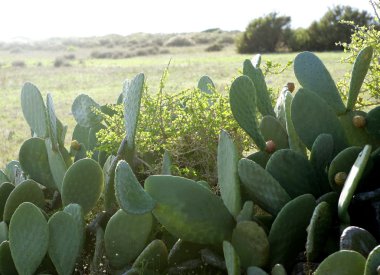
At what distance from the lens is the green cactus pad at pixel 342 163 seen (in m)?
3.01

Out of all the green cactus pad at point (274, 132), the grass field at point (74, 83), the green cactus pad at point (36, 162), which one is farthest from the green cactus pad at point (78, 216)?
the grass field at point (74, 83)

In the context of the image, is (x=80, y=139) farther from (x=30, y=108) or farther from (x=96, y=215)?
(x=96, y=215)

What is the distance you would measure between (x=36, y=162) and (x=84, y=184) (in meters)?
0.83

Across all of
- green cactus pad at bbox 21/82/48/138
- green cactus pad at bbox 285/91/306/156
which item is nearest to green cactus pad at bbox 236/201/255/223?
green cactus pad at bbox 285/91/306/156

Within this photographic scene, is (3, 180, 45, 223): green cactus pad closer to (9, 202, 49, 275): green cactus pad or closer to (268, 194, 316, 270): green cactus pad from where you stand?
(9, 202, 49, 275): green cactus pad

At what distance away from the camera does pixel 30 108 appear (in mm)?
4336

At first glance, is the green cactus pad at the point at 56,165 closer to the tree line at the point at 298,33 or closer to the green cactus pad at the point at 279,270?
the green cactus pad at the point at 279,270

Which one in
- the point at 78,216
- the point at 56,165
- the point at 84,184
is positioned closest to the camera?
the point at 78,216

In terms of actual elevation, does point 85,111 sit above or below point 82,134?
above

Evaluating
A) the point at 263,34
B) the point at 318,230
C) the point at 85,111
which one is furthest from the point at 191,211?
the point at 263,34

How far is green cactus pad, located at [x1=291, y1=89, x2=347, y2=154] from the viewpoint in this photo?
132 inches

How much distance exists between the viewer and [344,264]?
7.98ft

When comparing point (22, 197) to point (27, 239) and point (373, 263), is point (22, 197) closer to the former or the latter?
point (27, 239)

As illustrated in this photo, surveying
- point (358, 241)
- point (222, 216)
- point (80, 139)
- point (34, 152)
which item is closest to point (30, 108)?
point (34, 152)
